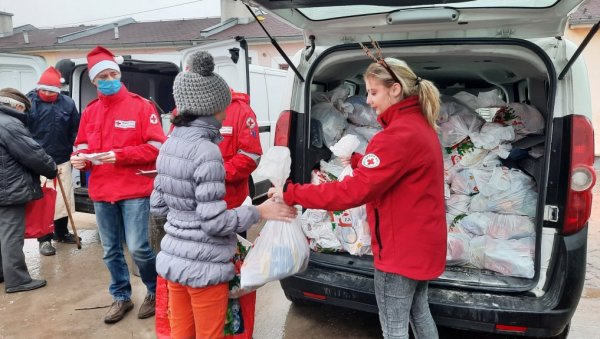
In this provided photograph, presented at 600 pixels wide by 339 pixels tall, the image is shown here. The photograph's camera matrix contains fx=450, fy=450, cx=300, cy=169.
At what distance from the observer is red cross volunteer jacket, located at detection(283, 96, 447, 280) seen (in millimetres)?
1847

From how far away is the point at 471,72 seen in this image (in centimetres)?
390

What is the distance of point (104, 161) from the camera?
9.42 feet

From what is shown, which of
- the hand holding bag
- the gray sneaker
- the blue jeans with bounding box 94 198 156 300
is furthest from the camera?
the gray sneaker

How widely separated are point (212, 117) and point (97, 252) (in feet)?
11.0

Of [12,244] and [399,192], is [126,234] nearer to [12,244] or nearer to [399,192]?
[12,244]

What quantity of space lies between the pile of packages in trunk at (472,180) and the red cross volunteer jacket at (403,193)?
83 cm

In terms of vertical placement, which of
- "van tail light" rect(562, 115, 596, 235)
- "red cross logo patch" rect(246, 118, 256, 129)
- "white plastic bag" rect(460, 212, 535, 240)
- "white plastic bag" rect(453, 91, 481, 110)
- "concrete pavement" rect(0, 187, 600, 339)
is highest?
"white plastic bag" rect(453, 91, 481, 110)

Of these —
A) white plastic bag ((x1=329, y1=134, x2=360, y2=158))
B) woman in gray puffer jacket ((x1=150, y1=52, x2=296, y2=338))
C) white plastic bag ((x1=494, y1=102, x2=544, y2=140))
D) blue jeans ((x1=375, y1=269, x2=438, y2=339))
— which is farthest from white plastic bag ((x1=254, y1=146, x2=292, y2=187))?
white plastic bag ((x1=494, y1=102, x2=544, y2=140))

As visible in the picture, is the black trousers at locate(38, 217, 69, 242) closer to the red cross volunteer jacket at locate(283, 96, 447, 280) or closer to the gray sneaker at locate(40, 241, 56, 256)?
the gray sneaker at locate(40, 241, 56, 256)

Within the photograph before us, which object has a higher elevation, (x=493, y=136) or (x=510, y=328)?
(x=493, y=136)

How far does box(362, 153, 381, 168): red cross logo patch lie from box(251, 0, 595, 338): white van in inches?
31.2

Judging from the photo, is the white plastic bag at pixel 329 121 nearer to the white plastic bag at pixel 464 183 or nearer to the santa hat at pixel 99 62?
the white plastic bag at pixel 464 183

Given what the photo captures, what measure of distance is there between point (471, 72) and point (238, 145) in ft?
7.43

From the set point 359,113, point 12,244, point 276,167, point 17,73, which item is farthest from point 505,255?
point 17,73
